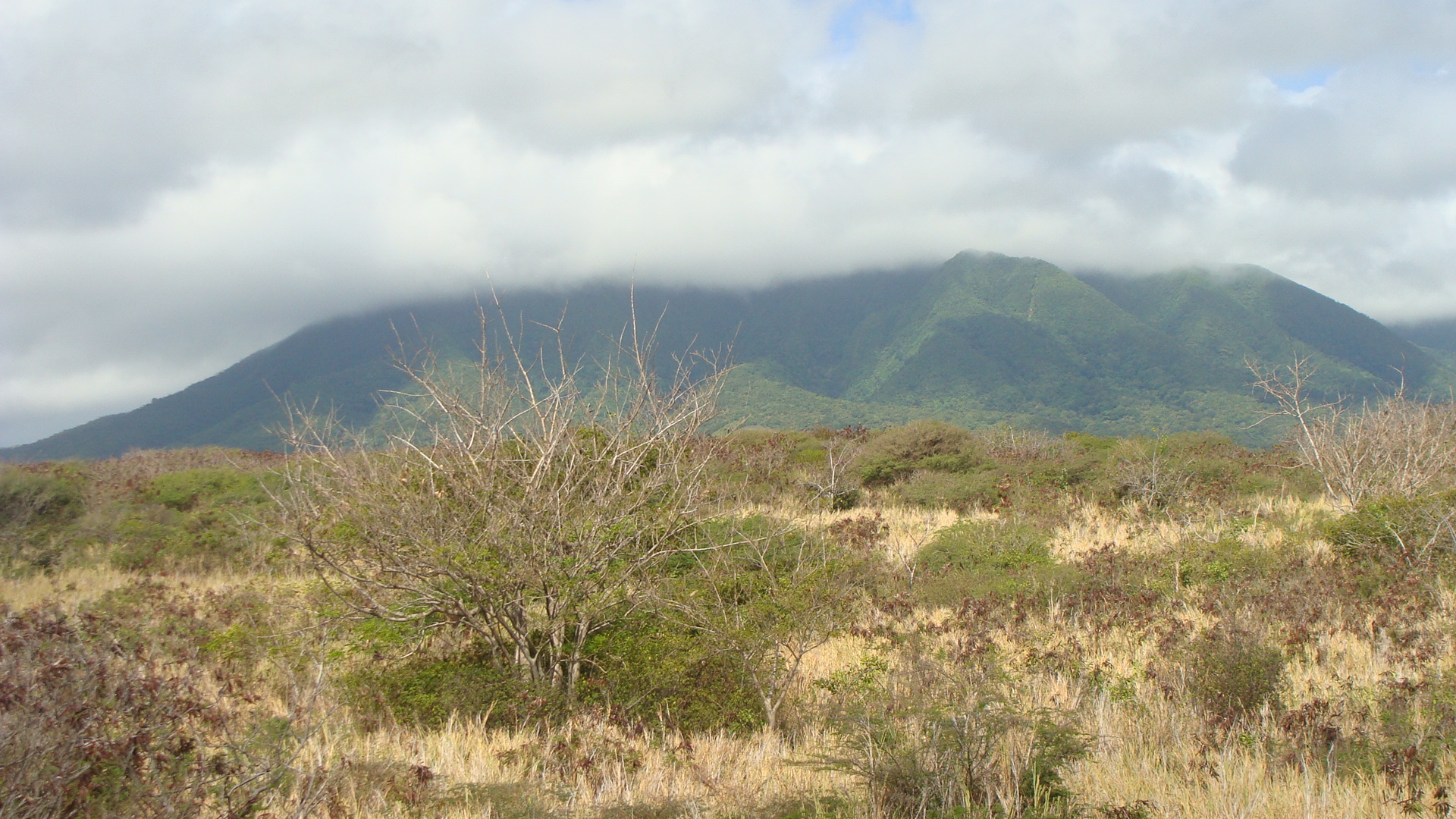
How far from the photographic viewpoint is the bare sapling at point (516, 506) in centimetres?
607

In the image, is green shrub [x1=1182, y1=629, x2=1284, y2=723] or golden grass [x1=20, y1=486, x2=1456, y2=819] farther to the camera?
green shrub [x1=1182, y1=629, x2=1284, y2=723]

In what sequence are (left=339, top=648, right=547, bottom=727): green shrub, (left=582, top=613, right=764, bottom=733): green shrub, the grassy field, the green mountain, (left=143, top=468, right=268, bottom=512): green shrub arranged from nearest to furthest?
the grassy field
(left=339, top=648, right=547, bottom=727): green shrub
(left=582, top=613, right=764, bottom=733): green shrub
(left=143, top=468, right=268, bottom=512): green shrub
the green mountain

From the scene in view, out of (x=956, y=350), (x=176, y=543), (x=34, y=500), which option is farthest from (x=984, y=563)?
(x=956, y=350)

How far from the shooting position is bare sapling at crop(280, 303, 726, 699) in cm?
607

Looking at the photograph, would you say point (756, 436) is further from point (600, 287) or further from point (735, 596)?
point (600, 287)

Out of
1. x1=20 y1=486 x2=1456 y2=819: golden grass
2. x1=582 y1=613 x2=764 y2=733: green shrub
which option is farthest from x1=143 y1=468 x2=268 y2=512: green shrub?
x1=582 y1=613 x2=764 y2=733: green shrub

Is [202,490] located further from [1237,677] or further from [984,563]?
[1237,677]

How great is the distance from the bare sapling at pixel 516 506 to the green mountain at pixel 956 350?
63.4 m

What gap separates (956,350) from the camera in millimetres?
121062

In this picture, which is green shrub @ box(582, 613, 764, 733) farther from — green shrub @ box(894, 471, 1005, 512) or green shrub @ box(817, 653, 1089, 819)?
green shrub @ box(894, 471, 1005, 512)

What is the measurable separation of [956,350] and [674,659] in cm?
12010

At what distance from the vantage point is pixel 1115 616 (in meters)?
9.29

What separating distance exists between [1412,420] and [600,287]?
126 meters

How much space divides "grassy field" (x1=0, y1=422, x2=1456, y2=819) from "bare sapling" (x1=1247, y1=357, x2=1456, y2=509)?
0.80m
